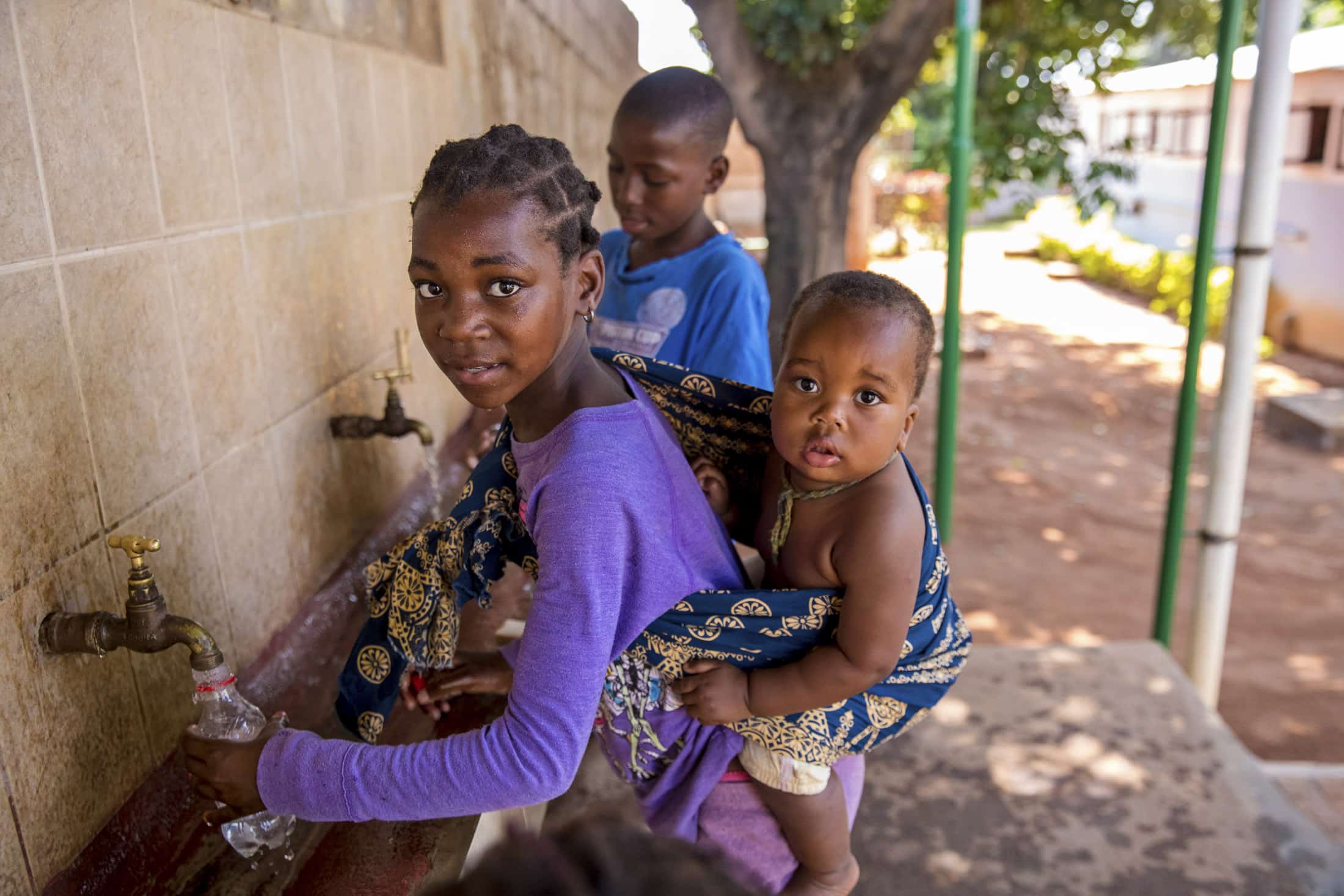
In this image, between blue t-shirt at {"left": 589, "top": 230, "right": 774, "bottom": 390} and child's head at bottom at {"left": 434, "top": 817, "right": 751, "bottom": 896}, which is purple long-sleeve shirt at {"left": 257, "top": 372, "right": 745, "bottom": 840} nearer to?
child's head at bottom at {"left": 434, "top": 817, "right": 751, "bottom": 896}

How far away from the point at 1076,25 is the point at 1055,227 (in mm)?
→ 12084

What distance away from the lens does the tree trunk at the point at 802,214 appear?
533 cm

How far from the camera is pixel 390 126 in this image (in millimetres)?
2555

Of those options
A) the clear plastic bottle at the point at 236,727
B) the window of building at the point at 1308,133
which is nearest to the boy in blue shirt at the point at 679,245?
the clear plastic bottle at the point at 236,727

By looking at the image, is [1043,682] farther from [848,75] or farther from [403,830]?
[848,75]

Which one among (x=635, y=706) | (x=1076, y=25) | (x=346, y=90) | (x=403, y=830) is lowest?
(x=403, y=830)

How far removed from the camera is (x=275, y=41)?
1.92 m

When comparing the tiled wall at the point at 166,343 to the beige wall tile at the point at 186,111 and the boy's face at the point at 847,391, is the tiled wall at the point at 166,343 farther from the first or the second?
the boy's face at the point at 847,391

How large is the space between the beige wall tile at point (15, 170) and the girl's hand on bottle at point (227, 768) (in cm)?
66

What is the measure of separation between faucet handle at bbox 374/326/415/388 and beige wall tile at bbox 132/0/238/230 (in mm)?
558

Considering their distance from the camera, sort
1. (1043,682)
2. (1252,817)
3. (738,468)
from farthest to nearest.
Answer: (1043,682) → (1252,817) → (738,468)

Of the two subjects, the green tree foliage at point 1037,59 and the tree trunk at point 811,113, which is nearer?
the tree trunk at point 811,113

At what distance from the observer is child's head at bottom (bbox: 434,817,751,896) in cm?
60

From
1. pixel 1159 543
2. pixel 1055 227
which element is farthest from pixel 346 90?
pixel 1055 227
